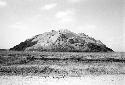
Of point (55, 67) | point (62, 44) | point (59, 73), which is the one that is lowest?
point (59, 73)

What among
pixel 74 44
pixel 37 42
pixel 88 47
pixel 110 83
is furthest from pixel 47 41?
pixel 110 83

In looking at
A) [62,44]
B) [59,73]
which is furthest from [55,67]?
[62,44]

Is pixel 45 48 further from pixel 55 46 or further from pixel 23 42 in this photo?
pixel 23 42

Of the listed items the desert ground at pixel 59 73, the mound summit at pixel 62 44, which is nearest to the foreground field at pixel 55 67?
the desert ground at pixel 59 73

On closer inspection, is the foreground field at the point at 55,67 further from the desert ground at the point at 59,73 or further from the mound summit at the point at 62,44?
the mound summit at the point at 62,44

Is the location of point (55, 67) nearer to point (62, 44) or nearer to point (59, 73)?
point (59, 73)

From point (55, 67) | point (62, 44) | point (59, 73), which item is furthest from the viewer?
point (62, 44)

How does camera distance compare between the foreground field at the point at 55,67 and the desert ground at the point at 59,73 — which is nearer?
the desert ground at the point at 59,73

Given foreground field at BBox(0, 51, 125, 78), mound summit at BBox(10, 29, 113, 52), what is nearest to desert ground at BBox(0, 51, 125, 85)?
foreground field at BBox(0, 51, 125, 78)

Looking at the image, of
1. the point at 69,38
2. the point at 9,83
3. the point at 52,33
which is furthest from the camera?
the point at 52,33

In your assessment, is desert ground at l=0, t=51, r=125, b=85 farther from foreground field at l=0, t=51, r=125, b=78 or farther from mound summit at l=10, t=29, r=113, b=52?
mound summit at l=10, t=29, r=113, b=52

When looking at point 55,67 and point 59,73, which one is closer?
point 59,73
